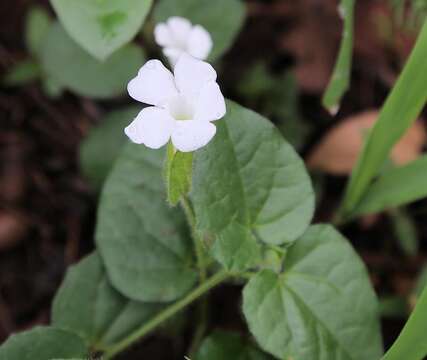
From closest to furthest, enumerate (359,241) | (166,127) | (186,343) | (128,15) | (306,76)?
(166,127) → (128,15) → (186,343) → (359,241) → (306,76)

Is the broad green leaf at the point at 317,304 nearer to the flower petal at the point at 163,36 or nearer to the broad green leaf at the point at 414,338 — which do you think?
the broad green leaf at the point at 414,338

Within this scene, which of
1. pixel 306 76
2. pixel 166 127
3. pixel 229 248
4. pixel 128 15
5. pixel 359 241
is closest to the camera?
pixel 166 127

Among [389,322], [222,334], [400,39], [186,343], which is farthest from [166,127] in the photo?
[400,39]

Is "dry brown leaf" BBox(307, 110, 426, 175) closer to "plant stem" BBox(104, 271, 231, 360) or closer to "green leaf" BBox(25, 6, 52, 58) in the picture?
"plant stem" BBox(104, 271, 231, 360)

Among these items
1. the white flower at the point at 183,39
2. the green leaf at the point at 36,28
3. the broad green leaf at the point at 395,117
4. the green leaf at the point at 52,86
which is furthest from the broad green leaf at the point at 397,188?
the green leaf at the point at 36,28

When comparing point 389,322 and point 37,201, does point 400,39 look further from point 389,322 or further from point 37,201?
point 37,201

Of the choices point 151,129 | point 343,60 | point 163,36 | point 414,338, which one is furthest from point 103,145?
point 414,338
